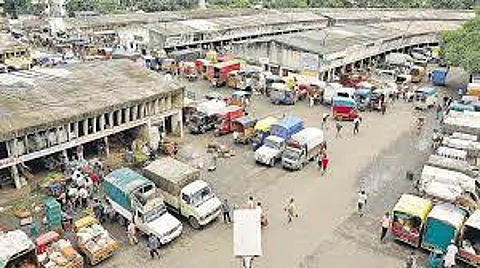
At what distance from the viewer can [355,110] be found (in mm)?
39969

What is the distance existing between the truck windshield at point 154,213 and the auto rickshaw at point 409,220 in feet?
37.7

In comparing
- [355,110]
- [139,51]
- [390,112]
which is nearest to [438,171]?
[355,110]

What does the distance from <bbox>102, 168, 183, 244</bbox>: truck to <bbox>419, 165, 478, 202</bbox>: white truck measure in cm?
1324

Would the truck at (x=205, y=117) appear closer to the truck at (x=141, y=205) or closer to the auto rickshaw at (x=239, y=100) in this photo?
the auto rickshaw at (x=239, y=100)

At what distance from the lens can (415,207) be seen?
2230 cm

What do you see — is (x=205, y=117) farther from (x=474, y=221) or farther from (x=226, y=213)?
(x=474, y=221)

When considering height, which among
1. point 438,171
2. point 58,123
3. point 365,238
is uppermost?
point 58,123

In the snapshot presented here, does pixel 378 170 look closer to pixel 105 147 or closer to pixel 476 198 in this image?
pixel 476 198

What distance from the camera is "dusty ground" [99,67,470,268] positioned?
70.4 ft

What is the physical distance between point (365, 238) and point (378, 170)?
8542 mm

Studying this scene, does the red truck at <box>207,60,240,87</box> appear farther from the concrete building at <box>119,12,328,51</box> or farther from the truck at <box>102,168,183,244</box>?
the truck at <box>102,168,183,244</box>

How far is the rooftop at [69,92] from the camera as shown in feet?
88.2

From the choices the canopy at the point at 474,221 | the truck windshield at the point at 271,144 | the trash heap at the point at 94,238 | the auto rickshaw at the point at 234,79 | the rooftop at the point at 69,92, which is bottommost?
the trash heap at the point at 94,238

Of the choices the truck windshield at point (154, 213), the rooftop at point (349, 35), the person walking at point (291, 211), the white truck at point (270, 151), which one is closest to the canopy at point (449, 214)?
the person walking at point (291, 211)
